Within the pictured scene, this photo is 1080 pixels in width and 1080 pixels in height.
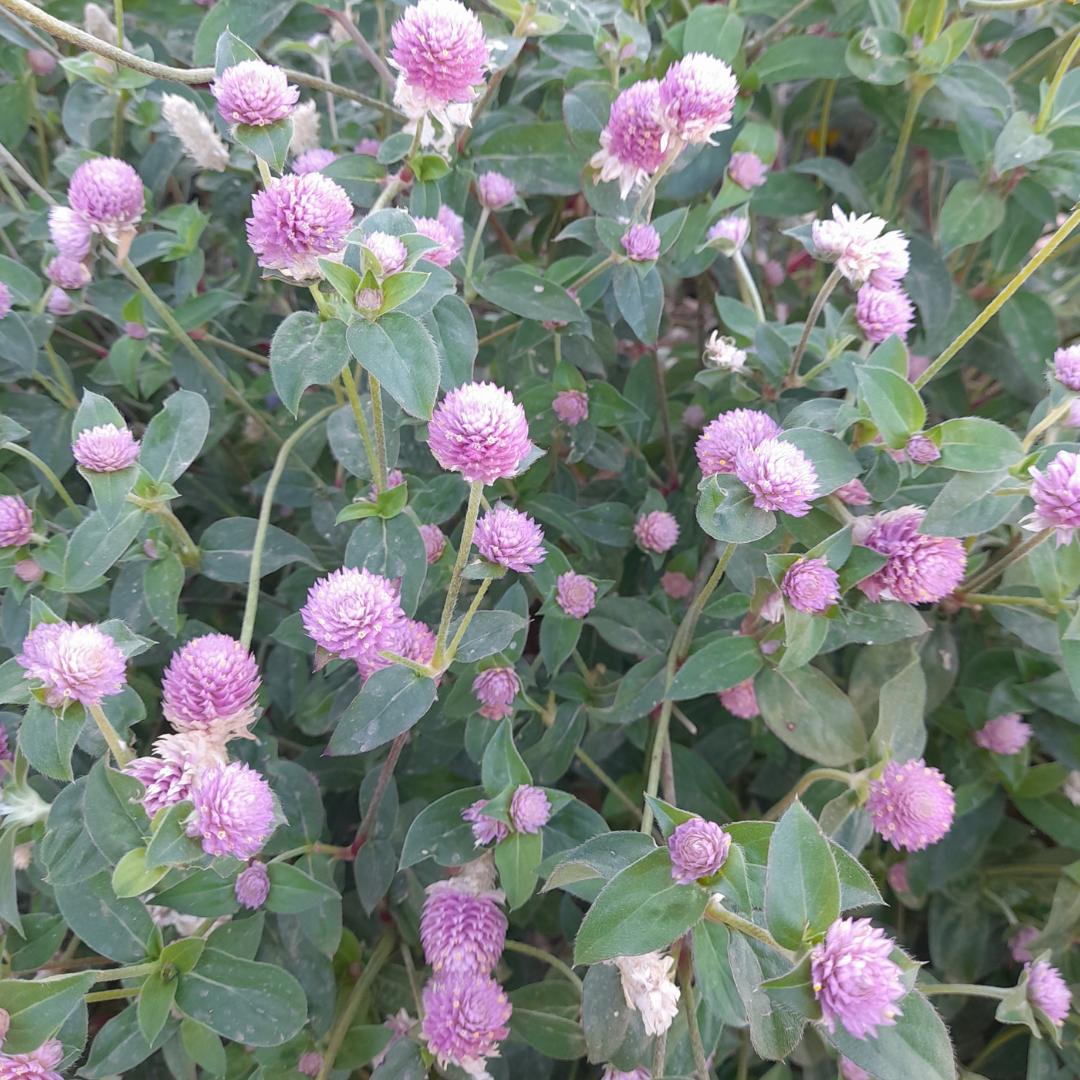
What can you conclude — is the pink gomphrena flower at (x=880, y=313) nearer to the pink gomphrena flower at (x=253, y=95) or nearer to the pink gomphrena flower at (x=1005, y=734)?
the pink gomphrena flower at (x=1005, y=734)

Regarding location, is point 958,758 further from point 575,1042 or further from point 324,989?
point 324,989

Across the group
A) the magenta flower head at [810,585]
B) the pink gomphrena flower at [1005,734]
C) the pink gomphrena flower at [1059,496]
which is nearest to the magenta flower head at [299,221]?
the magenta flower head at [810,585]

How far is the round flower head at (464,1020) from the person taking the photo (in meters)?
0.79

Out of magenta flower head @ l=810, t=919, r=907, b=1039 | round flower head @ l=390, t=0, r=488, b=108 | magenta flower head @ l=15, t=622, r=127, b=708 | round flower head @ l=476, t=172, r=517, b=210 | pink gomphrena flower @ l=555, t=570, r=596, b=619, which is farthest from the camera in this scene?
round flower head @ l=476, t=172, r=517, b=210

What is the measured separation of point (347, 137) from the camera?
1282 millimetres

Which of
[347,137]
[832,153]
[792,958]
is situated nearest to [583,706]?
[792,958]

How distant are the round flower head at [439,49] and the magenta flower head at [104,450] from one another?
1.35 feet

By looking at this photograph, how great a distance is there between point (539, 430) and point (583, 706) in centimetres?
31

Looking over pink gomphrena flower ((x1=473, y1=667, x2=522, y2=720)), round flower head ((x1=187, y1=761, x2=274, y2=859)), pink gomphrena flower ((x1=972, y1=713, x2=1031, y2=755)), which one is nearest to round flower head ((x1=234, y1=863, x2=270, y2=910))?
round flower head ((x1=187, y1=761, x2=274, y2=859))

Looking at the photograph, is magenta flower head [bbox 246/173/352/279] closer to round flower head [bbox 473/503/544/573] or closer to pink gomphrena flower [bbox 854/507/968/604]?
round flower head [bbox 473/503/544/573]

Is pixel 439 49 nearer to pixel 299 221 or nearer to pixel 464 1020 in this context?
pixel 299 221

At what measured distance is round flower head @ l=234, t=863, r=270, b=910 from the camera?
0.81 metres

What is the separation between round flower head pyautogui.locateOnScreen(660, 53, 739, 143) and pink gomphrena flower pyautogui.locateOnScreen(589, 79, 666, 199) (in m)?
0.02

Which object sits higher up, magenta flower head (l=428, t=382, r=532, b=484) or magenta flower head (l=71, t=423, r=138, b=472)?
magenta flower head (l=428, t=382, r=532, b=484)
